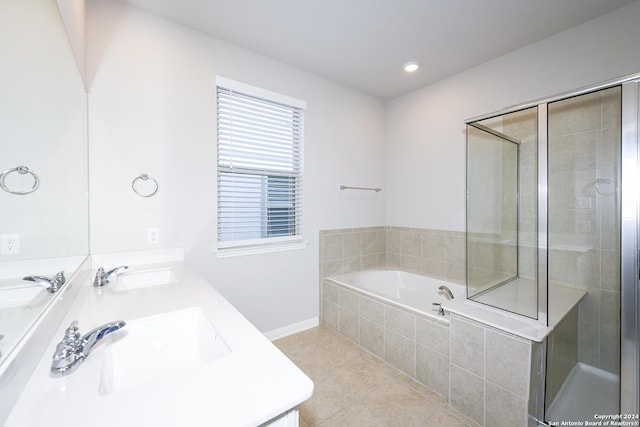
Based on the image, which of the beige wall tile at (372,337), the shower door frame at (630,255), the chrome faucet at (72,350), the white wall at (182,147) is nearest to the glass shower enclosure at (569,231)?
the shower door frame at (630,255)

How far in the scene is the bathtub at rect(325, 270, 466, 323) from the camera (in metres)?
2.66

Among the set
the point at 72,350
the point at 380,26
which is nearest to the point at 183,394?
the point at 72,350

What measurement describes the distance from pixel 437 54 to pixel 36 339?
3052 millimetres

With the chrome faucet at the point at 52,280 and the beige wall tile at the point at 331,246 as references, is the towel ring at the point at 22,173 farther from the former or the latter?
the beige wall tile at the point at 331,246

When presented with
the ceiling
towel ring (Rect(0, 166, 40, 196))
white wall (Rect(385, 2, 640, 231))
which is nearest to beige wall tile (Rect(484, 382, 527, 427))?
white wall (Rect(385, 2, 640, 231))

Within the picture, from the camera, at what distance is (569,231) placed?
77.8 inches

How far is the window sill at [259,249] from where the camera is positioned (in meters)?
2.18

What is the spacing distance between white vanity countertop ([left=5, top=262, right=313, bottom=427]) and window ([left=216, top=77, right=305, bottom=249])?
1466 millimetres

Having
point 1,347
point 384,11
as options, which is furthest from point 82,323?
point 384,11

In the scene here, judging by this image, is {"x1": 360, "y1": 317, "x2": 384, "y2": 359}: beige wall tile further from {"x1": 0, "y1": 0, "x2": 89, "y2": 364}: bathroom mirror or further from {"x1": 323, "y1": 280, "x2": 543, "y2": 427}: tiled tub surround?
{"x1": 0, "y1": 0, "x2": 89, "y2": 364}: bathroom mirror

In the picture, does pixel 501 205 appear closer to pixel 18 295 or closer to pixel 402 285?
pixel 402 285

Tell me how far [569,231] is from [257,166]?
258cm

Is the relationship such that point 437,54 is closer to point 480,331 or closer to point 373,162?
point 373,162

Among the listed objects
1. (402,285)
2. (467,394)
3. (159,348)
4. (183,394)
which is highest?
(183,394)
